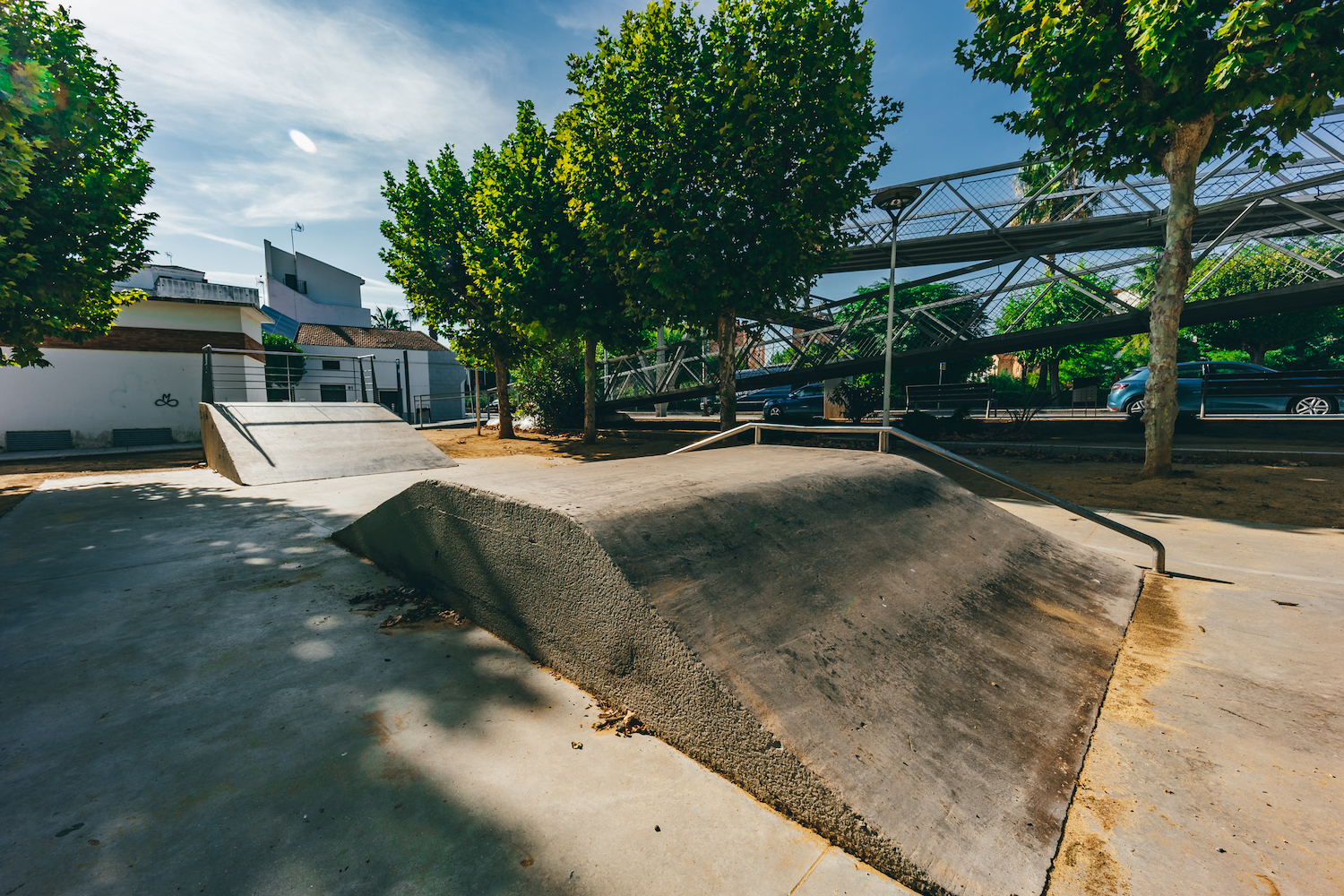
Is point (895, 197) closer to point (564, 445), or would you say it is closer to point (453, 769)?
point (564, 445)

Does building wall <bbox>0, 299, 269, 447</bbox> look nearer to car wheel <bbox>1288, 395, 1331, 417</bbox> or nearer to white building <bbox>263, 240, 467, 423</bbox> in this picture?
white building <bbox>263, 240, 467, 423</bbox>

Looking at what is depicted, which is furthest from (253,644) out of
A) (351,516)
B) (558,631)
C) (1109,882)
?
(1109,882)

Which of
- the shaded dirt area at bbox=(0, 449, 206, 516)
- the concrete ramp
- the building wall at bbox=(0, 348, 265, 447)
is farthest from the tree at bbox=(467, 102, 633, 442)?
the building wall at bbox=(0, 348, 265, 447)

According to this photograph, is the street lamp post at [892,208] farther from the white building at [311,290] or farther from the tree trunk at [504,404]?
the white building at [311,290]

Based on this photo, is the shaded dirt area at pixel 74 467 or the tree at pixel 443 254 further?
the tree at pixel 443 254

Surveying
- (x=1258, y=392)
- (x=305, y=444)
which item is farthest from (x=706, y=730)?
(x=1258, y=392)

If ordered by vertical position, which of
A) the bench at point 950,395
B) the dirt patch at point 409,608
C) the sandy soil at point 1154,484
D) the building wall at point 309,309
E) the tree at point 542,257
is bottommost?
the dirt patch at point 409,608

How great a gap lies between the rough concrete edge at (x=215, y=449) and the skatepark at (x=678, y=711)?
5.03 m

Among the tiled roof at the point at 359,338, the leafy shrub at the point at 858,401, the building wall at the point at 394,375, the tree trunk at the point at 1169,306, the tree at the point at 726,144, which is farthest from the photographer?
the tiled roof at the point at 359,338

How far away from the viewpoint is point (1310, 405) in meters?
13.1

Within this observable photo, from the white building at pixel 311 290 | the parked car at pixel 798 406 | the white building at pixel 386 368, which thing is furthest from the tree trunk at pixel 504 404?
the white building at pixel 311 290

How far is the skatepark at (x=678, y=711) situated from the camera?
1644 millimetres

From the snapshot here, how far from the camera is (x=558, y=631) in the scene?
269 centimetres

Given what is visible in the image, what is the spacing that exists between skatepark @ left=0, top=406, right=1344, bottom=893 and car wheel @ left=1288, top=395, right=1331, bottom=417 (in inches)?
560
